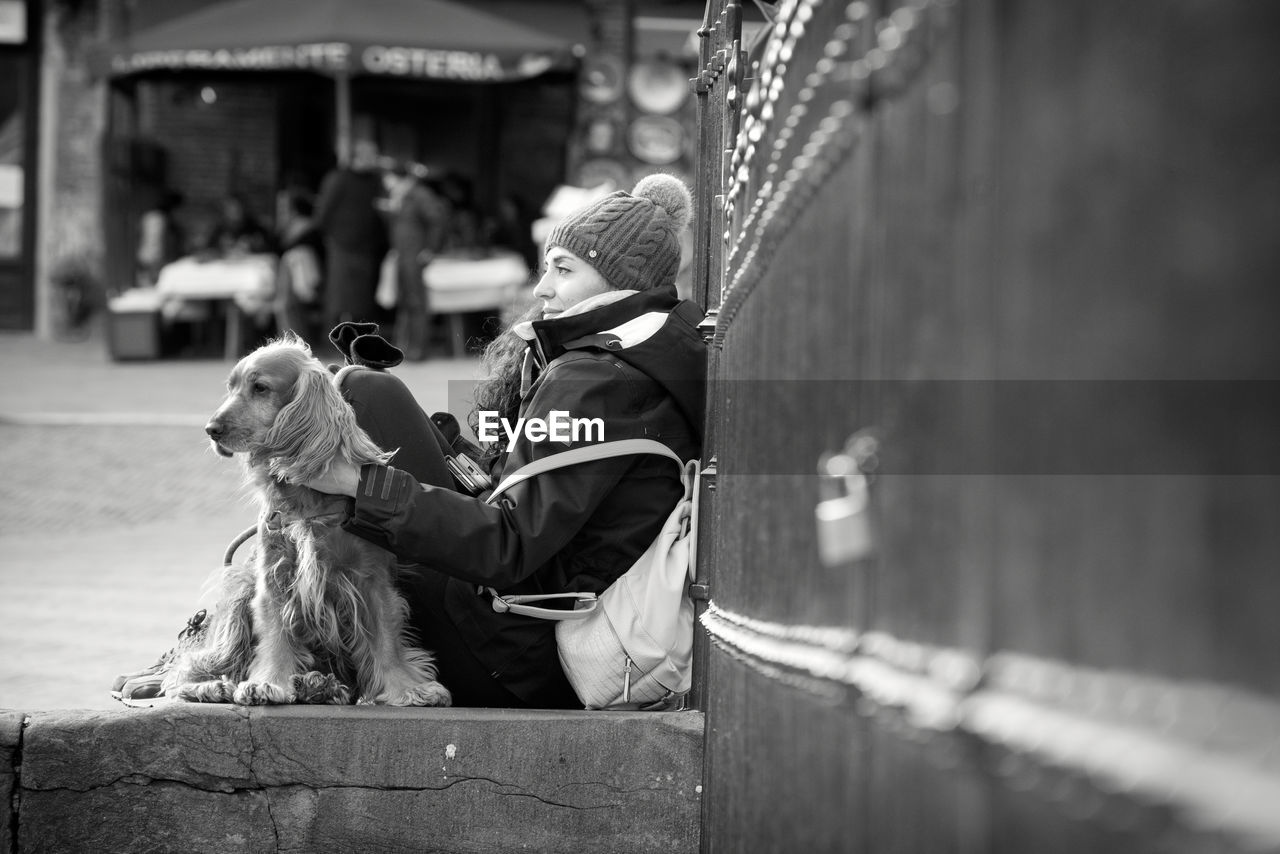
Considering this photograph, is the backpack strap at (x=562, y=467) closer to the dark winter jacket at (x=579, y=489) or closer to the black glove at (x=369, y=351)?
the dark winter jacket at (x=579, y=489)

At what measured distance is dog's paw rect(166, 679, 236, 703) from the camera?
12.3 ft

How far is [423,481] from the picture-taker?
3871mm

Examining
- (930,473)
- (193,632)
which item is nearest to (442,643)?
(193,632)

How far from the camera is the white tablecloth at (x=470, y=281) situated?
1540 centimetres

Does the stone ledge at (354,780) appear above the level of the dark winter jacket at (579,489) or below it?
below

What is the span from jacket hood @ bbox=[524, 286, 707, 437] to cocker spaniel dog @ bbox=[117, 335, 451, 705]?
0.53m

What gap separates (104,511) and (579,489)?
6.91 meters

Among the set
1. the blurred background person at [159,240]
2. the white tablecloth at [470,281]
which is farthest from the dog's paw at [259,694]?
the blurred background person at [159,240]

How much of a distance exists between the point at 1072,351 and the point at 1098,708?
0.22 m

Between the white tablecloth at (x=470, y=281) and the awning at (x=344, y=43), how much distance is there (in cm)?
203

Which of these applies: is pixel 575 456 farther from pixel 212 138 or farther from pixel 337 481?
pixel 212 138

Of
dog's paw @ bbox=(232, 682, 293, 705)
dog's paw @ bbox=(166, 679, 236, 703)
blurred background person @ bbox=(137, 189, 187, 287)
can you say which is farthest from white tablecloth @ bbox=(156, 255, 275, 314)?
dog's paw @ bbox=(232, 682, 293, 705)

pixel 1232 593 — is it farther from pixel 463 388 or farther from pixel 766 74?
pixel 463 388

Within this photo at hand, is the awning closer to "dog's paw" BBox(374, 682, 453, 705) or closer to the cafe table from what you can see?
the cafe table
